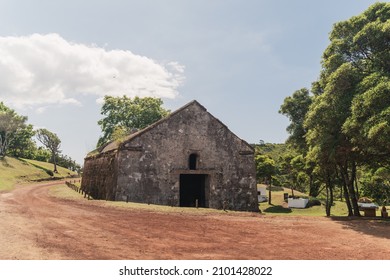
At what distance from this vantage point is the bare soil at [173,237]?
8.32 metres

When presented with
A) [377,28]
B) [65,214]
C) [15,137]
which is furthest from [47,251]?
[15,137]

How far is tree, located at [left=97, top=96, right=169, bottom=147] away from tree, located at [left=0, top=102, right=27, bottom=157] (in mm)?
15240

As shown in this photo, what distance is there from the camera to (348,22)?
17.5 metres

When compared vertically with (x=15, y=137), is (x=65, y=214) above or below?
below

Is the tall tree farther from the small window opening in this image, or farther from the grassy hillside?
the grassy hillside

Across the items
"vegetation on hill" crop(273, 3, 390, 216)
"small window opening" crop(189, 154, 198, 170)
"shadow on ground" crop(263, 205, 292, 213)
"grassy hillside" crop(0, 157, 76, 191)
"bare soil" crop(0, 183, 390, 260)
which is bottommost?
"shadow on ground" crop(263, 205, 292, 213)

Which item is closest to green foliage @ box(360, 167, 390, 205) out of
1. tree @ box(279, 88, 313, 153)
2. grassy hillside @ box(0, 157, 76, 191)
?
tree @ box(279, 88, 313, 153)

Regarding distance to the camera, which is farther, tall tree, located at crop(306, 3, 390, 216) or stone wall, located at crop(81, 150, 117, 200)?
stone wall, located at crop(81, 150, 117, 200)

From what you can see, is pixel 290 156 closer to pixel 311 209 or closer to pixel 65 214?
pixel 311 209

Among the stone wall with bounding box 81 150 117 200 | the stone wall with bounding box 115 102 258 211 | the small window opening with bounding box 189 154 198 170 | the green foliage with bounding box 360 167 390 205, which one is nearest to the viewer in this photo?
the stone wall with bounding box 115 102 258 211

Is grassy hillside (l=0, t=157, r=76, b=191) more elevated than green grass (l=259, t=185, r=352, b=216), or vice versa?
grassy hillside (l=0, t=157, r=76, b=191)

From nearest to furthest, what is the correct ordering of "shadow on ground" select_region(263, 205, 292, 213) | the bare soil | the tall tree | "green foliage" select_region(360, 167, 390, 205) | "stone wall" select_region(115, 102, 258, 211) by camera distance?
the bare soil → the tall tree → "stone wall" select_region(115, 102, 258, 211) → "shadow on ground" select_region(263, 205, 292, 213) → "green foliage" select_region(360, 167, 390, 205)

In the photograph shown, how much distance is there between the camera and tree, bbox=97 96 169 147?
53219 millimetres
